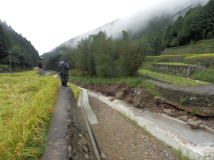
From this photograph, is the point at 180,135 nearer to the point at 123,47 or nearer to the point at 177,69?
the point at 123,47

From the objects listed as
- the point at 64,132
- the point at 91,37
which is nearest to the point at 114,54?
the point at 91,37

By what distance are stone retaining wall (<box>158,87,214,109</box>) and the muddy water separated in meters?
1.08

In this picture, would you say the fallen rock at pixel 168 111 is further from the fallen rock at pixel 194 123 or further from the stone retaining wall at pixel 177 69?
the stone retaining wall at pixel 177 69

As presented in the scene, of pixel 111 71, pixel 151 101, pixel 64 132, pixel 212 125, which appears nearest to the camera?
pixel 64 132

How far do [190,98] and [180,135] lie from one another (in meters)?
1.94

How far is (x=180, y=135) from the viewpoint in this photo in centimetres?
445

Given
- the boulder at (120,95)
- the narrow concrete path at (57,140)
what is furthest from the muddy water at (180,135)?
the narrow concrete path at (57,140)

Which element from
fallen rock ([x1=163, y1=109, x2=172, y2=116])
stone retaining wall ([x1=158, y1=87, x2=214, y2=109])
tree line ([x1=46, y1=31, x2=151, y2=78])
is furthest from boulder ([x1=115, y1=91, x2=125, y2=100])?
fallen rock ([x1=163, y1=109, x2=172, y2=116])

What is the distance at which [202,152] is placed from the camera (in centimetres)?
365

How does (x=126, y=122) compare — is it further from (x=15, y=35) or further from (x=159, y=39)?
(x=15, y=35)

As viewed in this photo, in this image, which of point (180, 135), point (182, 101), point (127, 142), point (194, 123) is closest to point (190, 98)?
point (182, 101)

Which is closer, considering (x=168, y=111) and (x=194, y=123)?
(x=194, y=123)

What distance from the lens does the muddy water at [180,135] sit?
12.1 ft

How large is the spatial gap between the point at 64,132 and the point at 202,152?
175 inches
